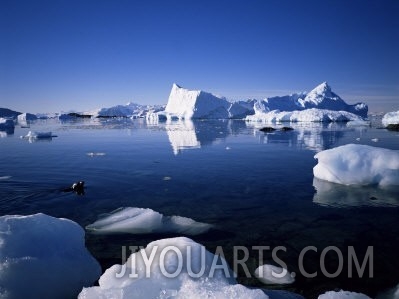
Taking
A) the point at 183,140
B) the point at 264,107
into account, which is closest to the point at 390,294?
the point at 183,140

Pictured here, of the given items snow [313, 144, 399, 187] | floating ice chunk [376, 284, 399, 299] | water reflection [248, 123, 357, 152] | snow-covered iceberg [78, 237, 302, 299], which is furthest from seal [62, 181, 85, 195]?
water reflection [248, 123, 357, 152]

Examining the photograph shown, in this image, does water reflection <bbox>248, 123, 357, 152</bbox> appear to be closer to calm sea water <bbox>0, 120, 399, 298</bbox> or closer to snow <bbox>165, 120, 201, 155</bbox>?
snow <bbox>165, 120, 201, 155</bbox>

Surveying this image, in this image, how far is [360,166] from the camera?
26.6 feet

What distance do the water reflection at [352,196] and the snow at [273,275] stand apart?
3.06m

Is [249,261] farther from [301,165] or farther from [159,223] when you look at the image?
[301,165]

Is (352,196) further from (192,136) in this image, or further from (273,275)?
(192,136)

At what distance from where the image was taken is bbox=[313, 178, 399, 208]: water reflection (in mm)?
6477

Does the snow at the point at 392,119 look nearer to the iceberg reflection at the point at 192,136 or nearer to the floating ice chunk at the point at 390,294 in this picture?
the iceberg reflection at the point at 192,136

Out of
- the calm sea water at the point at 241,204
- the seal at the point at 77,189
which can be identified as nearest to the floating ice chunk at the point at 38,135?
the calm sea water at the point at 241,204

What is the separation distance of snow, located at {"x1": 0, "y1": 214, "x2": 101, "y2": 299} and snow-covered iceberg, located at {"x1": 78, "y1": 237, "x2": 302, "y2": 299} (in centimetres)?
59

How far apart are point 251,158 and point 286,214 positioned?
7233 mm

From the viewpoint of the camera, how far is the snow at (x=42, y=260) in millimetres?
3188

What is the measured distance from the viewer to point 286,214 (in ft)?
19.1

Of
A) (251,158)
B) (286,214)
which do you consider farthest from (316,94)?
(286,214)
